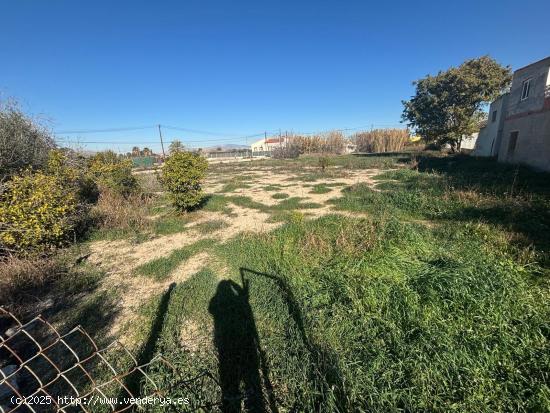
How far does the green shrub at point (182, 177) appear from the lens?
7.88 m

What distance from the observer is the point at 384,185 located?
11.4 m

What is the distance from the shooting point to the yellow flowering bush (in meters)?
4.79

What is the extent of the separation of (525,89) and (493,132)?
5.82m

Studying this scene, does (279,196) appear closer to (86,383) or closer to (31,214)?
(31,214)

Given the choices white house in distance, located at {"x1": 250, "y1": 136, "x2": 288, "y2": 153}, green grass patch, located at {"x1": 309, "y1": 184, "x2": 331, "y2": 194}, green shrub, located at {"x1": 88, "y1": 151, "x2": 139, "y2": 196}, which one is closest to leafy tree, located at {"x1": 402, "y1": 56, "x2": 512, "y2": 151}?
green grass patch, located at {"x1": 309, "y1": 184, "x2": 331, "y2": 194}

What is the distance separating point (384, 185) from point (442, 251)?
7634 mm

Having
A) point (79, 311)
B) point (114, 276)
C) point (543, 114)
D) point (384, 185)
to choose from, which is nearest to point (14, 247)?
point (114, 276)

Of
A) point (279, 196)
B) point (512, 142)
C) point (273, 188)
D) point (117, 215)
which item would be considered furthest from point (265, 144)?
point (117, 215)

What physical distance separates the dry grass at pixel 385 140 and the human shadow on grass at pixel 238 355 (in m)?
44.9

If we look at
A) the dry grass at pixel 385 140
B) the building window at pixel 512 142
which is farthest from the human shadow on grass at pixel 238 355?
the dry grass at pixel 385 140

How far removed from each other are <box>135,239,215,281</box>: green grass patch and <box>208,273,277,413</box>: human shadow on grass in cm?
145

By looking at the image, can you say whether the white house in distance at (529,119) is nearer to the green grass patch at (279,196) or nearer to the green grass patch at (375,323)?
the green grass patch at (375,323)

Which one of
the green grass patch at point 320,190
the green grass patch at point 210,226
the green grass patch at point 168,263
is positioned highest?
the green grass patch at point 320,190

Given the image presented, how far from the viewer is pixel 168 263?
16.7ft
